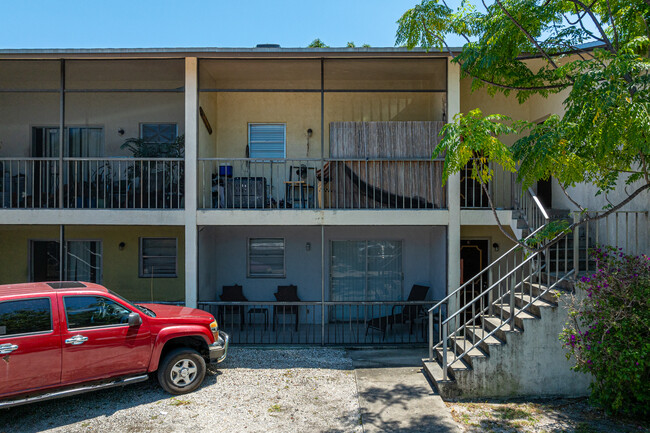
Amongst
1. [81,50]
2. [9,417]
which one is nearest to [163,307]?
[9,417]

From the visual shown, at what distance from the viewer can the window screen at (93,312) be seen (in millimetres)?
5758

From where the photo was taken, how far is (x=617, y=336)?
546 centimetres

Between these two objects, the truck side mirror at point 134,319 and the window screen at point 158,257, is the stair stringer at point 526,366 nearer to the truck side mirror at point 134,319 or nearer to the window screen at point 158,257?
the truck side mirror at point 134,319

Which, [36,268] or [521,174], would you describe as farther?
[36,268]

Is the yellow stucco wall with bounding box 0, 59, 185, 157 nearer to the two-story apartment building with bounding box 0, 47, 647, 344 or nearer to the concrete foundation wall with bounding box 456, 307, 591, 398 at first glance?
the two-story apartment building with bounding box 0, 47, 647, 344

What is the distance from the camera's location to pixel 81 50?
27.2 feet

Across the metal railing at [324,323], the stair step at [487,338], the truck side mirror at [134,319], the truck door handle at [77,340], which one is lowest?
the metal railing at [324,323]

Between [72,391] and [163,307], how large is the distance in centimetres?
196

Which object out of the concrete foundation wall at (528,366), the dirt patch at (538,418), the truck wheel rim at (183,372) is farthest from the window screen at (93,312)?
the concrete foundation wall at (528,366)

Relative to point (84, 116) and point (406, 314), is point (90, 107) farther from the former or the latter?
point (406, 314)

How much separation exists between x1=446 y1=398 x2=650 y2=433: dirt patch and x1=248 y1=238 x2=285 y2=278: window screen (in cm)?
612

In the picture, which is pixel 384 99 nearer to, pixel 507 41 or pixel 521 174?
pixel 507 41

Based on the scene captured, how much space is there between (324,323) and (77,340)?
597 cm

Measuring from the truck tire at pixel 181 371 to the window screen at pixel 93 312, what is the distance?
876mm
